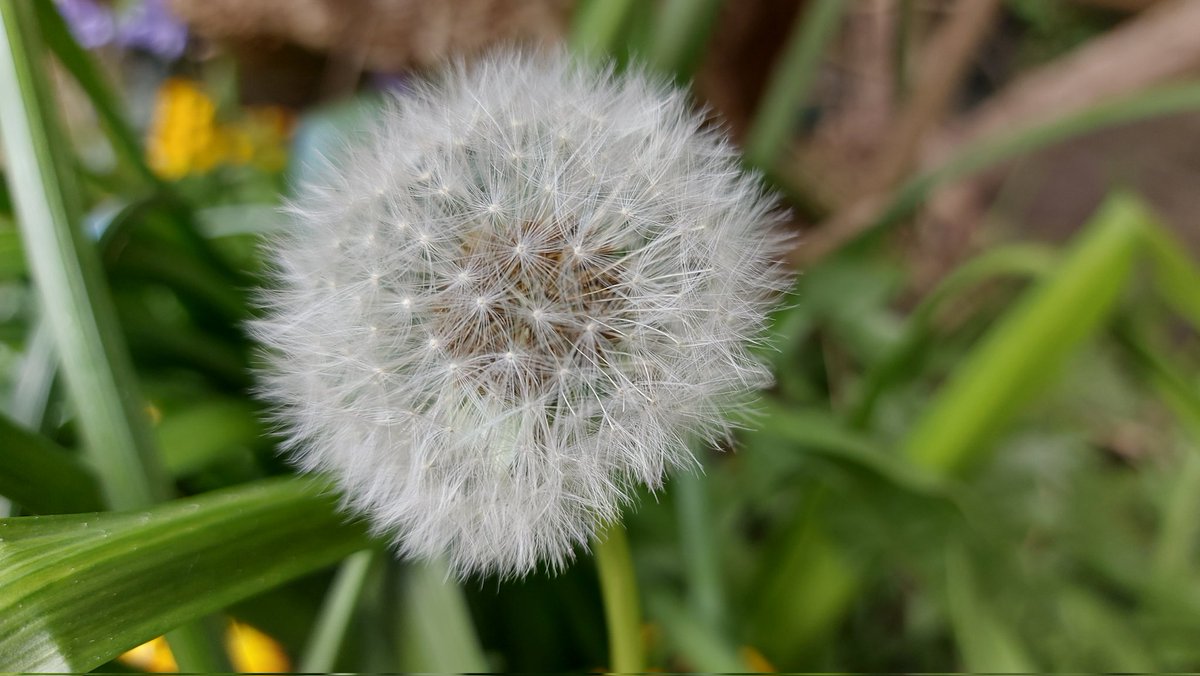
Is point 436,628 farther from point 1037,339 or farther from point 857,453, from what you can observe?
point 1037,339

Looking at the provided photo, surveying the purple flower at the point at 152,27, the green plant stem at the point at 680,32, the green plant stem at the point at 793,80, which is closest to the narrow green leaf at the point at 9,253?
the green plant stem at the point at 680,32

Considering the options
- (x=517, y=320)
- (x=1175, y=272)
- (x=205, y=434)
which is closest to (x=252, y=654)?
(x=205, y=434)

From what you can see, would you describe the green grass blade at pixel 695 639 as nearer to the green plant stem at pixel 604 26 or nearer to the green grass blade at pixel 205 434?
the green grass blade at pixel 205 434

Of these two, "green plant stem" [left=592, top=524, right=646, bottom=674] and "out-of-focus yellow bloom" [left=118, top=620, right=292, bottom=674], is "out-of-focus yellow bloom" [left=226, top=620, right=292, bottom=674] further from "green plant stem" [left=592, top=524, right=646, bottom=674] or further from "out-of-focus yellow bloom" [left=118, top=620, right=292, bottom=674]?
"green plant stem" [left=592, top=524, right=646, bottom=674]

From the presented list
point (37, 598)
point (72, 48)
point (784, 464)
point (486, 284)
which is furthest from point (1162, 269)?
point (72, 48)

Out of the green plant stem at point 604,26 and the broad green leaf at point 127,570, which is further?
the green plant stem at point 604,26

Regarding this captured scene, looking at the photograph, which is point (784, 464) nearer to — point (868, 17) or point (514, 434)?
point (514, 434)
